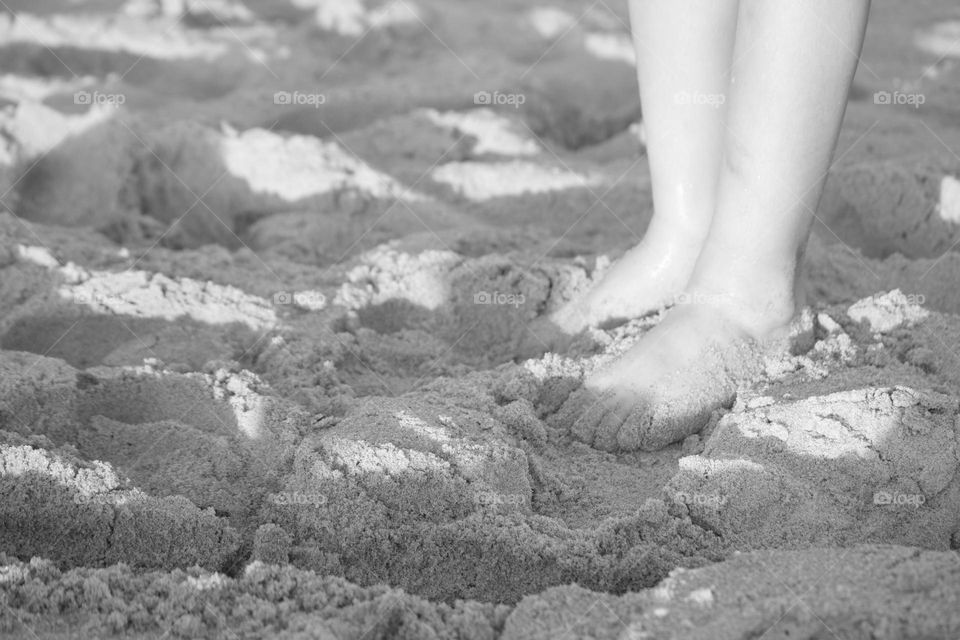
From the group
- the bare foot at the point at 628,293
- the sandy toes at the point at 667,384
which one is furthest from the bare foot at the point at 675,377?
the bare foot at the point at 628,293

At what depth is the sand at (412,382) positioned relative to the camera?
108 centimetres

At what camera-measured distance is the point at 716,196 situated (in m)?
1.62

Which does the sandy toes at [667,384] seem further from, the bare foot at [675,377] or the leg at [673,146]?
the leg at [673,146]

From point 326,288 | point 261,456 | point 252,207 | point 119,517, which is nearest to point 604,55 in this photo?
point 252,207

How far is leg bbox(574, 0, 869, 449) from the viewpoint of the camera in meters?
1.38

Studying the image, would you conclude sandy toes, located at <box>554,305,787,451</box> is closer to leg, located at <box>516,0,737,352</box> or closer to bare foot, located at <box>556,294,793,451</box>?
bare foot, located at <box>556,294,793,451</box>

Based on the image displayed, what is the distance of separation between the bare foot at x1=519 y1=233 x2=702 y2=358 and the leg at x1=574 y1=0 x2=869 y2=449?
0.56 ft

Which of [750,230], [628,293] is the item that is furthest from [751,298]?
[628,293]

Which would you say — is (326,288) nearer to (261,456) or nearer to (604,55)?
(261,456)

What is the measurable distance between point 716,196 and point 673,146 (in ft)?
0.59

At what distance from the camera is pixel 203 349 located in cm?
172

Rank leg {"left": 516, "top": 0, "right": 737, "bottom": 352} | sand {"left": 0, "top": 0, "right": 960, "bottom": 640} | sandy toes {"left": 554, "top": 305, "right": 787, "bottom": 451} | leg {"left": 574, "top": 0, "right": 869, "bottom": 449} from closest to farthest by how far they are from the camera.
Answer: sand {"left": 0, "top": 0, "right": 960, "bottom": 640}
leg {"left": 574, "top": 0, "right": 869, "bottom": 449}
sandy toes {"left": 554, "top": 305, "right": 787, "bottom": 451}
leg {"left": 516, "top": 0, "right": 737, "bottom": 352}

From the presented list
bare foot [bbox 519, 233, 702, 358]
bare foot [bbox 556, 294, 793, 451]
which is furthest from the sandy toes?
bare foot [bbox 519, 233, 702, 358]

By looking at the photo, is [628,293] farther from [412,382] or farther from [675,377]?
[412,382]
